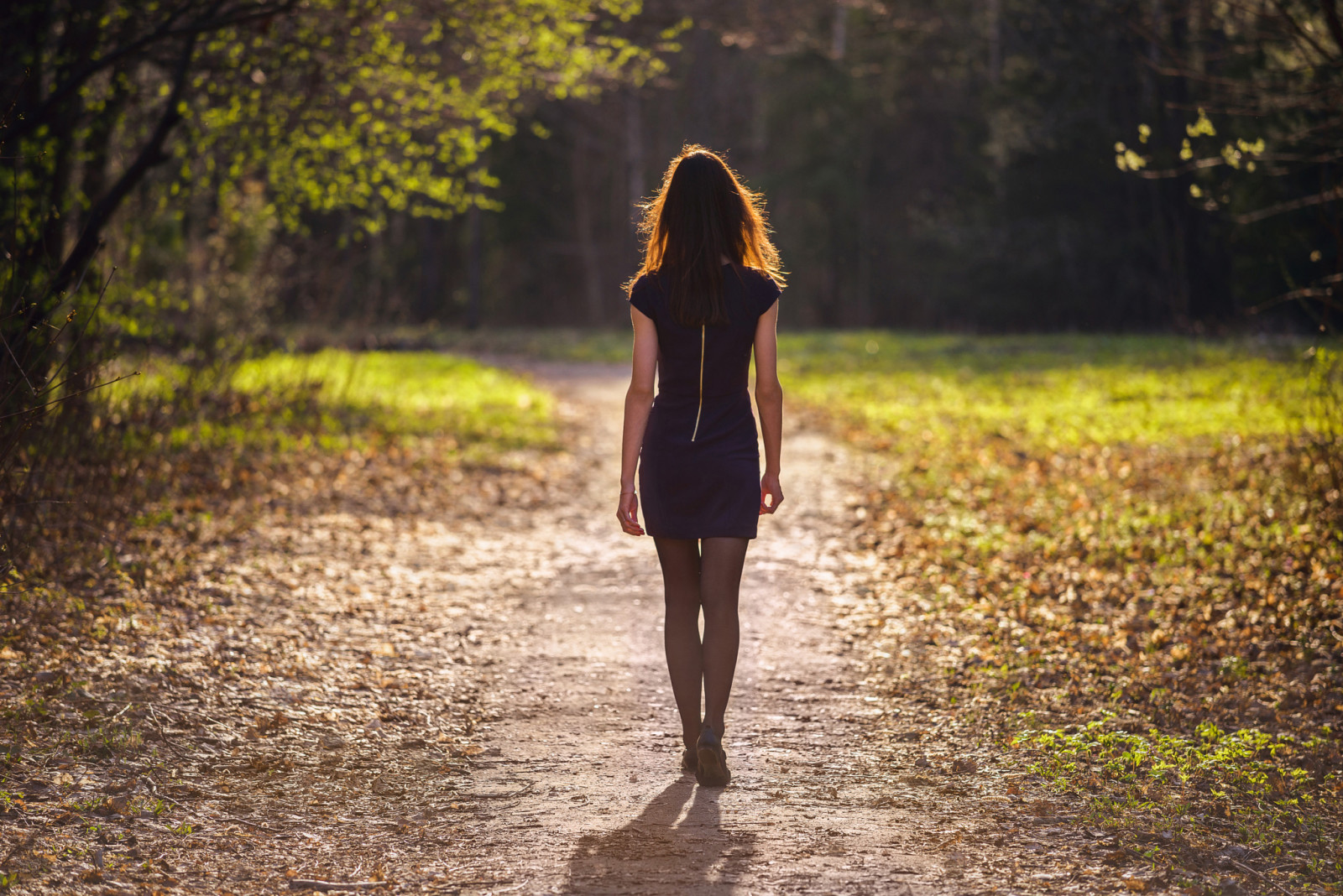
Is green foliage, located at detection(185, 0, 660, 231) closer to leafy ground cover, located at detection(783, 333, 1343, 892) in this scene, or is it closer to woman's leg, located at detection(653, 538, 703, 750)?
leafy ground cover, located at detection(783, 333, 1343, 892)

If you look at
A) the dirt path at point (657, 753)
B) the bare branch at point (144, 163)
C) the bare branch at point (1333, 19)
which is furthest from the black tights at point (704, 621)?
the bare branch at point (144, 163)

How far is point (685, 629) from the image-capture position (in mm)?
5086

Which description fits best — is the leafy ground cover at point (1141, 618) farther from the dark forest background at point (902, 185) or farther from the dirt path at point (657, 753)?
the dark forest background at point (902, 185)

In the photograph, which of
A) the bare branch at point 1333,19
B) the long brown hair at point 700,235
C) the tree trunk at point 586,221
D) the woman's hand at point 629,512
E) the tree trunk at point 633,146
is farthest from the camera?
the tree trunk at point 586,221

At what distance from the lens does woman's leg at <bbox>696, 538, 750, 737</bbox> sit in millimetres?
4957

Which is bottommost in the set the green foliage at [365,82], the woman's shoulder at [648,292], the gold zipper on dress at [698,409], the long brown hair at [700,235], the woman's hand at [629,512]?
the woman's hand at [629,512]

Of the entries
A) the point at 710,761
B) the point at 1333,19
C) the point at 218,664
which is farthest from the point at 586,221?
the point at 710,761

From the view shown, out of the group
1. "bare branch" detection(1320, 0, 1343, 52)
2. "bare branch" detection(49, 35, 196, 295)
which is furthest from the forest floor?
"bare branch" detection(1320, 0, 1343, 52)

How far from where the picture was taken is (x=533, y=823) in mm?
4594

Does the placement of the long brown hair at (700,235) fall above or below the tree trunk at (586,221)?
below

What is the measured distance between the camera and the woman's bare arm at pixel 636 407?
4.90m

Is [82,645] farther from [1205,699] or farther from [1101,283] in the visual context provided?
[1101,283]

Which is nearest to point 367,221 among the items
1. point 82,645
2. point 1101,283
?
point 82,645

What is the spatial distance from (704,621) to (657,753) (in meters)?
0.76
